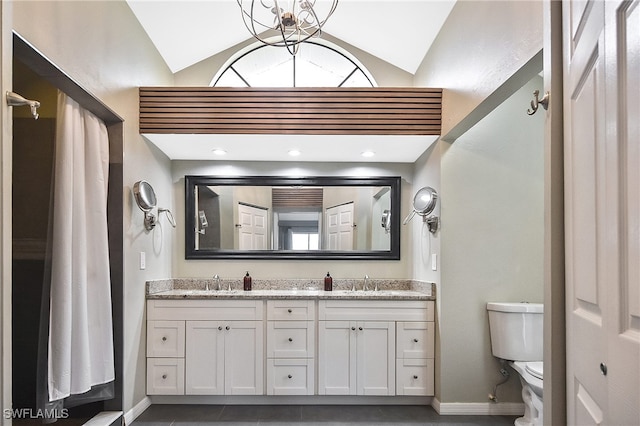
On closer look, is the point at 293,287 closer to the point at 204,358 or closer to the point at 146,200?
the point at 204,358

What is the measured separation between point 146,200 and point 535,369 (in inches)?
107

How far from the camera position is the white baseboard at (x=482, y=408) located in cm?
311

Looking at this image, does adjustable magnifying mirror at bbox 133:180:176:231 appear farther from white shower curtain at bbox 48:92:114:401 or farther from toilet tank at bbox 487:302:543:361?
toilet tank at bbox 487:302:543:361

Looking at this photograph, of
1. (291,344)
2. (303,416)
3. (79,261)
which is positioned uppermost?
(79,261)

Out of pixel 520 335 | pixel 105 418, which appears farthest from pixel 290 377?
pixel 520 335

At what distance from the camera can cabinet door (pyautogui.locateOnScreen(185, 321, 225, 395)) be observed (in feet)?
10.7

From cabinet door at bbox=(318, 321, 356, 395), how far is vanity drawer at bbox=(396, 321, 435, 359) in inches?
13.7

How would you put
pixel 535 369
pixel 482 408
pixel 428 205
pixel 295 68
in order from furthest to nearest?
1. pixel 295 68
2. pixel 428 205
3. pixel 482 408
4. pixel 535 369

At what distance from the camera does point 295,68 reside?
3.99 meters

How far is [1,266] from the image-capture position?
1.37m

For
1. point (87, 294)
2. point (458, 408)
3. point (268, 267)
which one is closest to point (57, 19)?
point (87, 294)

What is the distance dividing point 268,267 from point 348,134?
1.44m

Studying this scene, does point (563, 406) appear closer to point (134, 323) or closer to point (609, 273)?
point (609, 273)

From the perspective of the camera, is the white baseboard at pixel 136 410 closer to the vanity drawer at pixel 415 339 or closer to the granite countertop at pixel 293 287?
the granite countertop at pixel 293 287
